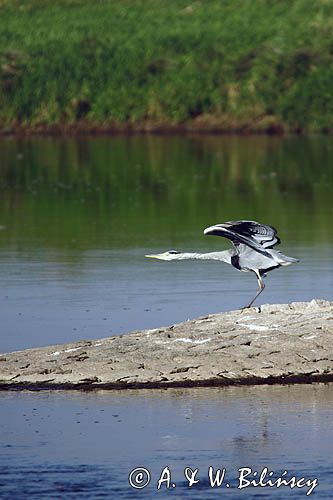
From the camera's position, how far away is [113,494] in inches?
451

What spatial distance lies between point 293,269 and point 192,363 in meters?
6.65

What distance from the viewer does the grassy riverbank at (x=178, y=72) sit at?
48.5 meters

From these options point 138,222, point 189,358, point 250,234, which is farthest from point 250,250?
point 138,222

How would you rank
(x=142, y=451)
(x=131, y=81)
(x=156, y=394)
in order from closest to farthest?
(x=142, y=451), (x=156, y=394), (x=131, y=81)

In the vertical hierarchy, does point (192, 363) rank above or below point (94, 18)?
below

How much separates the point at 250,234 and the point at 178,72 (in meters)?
A: 35.7

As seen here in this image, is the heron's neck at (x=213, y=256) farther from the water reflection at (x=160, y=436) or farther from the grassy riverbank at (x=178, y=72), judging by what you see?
the grassy riverbank at (x=178, y=72)

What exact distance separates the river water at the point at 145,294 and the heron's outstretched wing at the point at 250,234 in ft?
5.54

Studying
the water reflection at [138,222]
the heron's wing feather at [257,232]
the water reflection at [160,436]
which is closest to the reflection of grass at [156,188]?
the water reflection at [138,222]

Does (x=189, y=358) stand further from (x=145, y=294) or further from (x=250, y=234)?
(x=145, y=294)

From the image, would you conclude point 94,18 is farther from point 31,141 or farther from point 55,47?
point 31,141

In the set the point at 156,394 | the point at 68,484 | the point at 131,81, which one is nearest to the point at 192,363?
the point at 156,394

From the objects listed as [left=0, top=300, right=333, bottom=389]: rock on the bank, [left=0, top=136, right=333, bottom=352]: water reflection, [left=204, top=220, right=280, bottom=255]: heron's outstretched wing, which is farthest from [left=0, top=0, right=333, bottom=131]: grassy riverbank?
[left=0, top=300, right=333, bottom=389]: rock on the bank

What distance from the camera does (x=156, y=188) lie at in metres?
33.7
